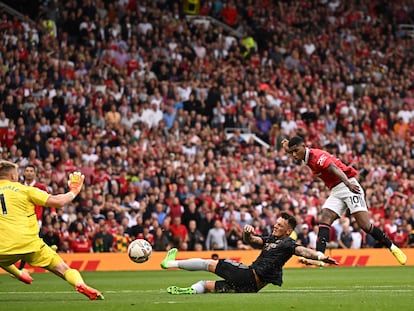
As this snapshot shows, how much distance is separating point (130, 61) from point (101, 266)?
28.9 feet

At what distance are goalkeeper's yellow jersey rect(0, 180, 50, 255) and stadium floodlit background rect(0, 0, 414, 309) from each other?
34.6ft

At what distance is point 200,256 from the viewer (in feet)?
88.9

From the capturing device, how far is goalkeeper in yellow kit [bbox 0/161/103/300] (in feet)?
43.3

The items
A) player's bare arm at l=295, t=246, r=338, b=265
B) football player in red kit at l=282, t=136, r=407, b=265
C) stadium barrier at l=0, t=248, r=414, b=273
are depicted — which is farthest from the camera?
stadium barrier at l=0, t=248, r=414, b=273

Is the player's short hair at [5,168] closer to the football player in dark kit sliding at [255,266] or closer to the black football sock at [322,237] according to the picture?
the football player in dark kit sliding at [255,266]

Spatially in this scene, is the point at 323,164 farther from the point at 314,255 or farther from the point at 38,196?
the point at 38,196

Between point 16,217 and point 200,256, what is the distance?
14.1 meters

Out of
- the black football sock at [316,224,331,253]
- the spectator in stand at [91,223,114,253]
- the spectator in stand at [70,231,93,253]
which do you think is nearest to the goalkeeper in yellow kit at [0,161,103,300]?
the black football sock at [316,224,331,253]

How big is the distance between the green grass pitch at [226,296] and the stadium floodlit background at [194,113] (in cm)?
538

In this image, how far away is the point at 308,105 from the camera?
35.1 m

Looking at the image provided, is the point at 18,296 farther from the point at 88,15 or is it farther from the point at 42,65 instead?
the point at 88,15

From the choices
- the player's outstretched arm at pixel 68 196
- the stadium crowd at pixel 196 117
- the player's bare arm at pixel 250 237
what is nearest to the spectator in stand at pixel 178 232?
the stadium crowd at pixel 196 117

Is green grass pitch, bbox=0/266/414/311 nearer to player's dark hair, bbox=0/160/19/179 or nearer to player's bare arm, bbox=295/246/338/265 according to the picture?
player's bare arm, bbox=295/246/338/265

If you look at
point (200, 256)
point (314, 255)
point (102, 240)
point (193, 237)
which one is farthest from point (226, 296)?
point (193, 237)
